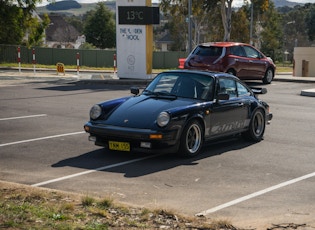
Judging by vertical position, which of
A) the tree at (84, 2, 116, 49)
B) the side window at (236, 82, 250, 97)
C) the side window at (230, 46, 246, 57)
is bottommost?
the side window at (236, 82, 250, 97)

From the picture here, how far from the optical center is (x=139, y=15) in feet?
87.6

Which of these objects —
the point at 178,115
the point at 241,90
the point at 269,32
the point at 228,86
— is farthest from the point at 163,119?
the point at 269,32

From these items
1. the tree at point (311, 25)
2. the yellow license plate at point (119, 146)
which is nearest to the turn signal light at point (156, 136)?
the yellow license plate at point (119, 146)

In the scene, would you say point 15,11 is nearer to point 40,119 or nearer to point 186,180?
point 40,119

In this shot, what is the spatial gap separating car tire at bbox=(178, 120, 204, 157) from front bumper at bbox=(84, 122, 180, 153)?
0.45ft

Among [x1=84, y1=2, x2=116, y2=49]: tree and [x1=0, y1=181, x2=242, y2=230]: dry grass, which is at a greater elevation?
[x1=84, y1=2, x2=116, y2=49]: tree

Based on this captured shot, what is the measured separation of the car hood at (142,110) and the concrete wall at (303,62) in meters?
21.9

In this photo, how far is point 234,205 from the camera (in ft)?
24.3

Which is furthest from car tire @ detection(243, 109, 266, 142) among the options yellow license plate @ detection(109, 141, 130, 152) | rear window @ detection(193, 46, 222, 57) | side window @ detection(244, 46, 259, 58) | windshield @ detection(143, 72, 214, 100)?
A: side window @ detection(244, 46, 259, 58)

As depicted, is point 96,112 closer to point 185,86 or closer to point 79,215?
point 185,86

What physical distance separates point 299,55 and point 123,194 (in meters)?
26.4

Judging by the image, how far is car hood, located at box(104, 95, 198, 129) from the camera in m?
10.0

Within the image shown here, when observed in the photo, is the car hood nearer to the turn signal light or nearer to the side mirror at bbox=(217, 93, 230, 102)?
the turn signal light

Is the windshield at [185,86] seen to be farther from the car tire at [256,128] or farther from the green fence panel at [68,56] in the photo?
the green fence panel at [68,56]
